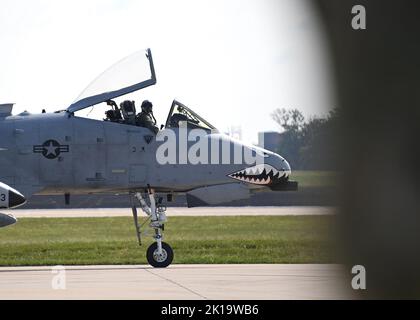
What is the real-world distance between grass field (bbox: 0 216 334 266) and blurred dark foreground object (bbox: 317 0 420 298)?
29.1 feet

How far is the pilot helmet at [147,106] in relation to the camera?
14.9 meters

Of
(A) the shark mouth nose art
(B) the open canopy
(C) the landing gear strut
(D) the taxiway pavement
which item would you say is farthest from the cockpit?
(D) the taxiway pavement

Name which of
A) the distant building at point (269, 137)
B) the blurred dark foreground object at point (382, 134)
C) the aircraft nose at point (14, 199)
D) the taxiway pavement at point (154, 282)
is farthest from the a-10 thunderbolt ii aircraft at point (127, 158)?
the blurred dark foreground object at point (382, 134)

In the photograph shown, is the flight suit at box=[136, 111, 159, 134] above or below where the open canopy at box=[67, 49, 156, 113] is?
below

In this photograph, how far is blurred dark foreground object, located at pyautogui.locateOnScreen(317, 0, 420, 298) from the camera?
2.58 metres

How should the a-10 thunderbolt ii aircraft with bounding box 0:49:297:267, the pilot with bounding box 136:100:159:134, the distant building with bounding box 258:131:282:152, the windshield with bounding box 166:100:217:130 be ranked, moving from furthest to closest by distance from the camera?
the pilot with bounding box 136:100:159:134 < the windshield with bounding box 166:100:217:130 < the a-10 thunderbolt ii aircraft with bounding box 0:49:297:267 < the distant building with bounding box 258:131:282:152

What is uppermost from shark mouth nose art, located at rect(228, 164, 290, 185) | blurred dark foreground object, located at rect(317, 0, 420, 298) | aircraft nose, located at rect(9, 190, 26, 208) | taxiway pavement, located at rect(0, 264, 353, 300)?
blurred dark foreground object, located at rect(317, 0, 420, 298)

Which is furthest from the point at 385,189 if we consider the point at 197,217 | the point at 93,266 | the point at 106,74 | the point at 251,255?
the point at 197,217

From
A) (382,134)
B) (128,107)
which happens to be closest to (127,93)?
(128,107)

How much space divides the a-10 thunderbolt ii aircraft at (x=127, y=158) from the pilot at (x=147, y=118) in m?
0.09

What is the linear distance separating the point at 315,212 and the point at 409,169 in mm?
350

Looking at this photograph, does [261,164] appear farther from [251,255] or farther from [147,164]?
[251,255]

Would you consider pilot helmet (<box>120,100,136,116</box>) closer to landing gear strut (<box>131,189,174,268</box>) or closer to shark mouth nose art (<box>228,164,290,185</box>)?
landing gear strut (<box>131,189,174,268</box>)

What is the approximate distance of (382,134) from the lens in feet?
8.50
